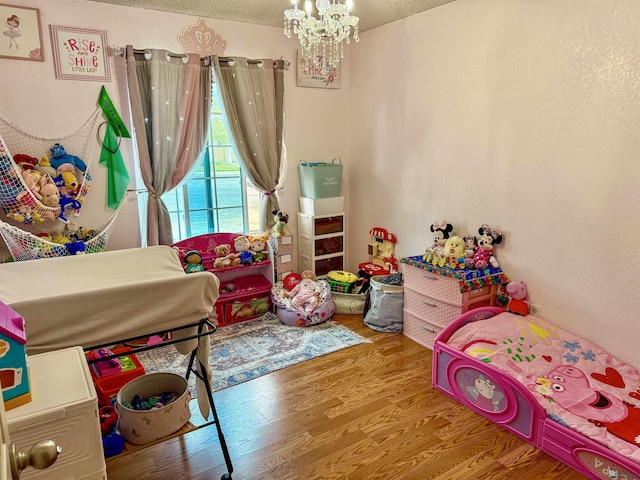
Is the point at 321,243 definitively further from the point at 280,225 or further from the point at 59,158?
the point at 59,158

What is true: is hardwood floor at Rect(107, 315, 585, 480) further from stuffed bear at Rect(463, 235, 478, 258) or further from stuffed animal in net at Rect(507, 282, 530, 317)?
stuffed bear at Rect(463, 235, 478, 258)

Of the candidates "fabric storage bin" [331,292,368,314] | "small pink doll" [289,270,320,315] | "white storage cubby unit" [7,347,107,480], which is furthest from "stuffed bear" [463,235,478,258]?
"white storage cubby unit" [7,347,107,480]

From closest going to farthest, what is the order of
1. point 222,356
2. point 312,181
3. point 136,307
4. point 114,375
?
1. point 136,307
2. point 114,375
3. point 222,356
4. point 312,181

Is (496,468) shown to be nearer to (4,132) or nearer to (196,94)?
(196,94)

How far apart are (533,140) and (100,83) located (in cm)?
295

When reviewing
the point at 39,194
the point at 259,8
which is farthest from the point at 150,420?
the point at 259,8

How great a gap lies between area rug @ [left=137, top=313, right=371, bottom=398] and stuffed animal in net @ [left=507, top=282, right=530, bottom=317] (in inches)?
40.9

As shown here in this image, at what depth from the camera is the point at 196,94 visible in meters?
3.46

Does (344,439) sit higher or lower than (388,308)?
lower

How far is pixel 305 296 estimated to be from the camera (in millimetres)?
3654

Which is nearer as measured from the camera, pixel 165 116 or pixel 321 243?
pixel 165 116

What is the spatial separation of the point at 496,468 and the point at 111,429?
182 centimetres

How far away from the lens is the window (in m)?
3.69

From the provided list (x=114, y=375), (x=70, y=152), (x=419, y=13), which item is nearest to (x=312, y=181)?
(x=419, y=13)
